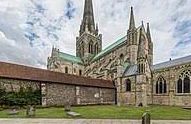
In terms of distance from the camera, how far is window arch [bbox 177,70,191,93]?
3303 cm

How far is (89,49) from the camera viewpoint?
A: 246ft

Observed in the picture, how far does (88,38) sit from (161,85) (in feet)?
133

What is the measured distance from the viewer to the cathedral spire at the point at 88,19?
75188 mm

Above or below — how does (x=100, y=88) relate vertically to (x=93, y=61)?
below

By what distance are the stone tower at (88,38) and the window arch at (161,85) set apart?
36.1 m

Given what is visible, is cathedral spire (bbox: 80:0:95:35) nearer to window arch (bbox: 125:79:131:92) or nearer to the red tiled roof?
window arch (bbox: 125:79:131:92)

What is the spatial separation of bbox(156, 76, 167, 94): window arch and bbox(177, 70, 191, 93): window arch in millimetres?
3002

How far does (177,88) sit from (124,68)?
1161cm

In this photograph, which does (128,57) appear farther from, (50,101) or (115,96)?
(50,101)

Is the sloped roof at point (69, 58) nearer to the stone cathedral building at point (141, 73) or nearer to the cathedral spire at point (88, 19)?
the stone cathedral building at point (141, 73)

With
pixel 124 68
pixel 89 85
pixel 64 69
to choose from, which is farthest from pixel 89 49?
pixel 89 85

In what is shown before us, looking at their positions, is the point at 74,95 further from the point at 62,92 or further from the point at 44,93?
the point at 44,93

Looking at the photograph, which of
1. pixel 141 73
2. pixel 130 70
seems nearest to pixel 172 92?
pixel 141 73

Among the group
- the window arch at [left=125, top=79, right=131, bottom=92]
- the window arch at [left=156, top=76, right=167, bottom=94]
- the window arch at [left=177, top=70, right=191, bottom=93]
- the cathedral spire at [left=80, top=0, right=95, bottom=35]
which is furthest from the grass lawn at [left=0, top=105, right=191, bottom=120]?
the cathedral spire at [left=80, top=0, right=95, bottom=35]
